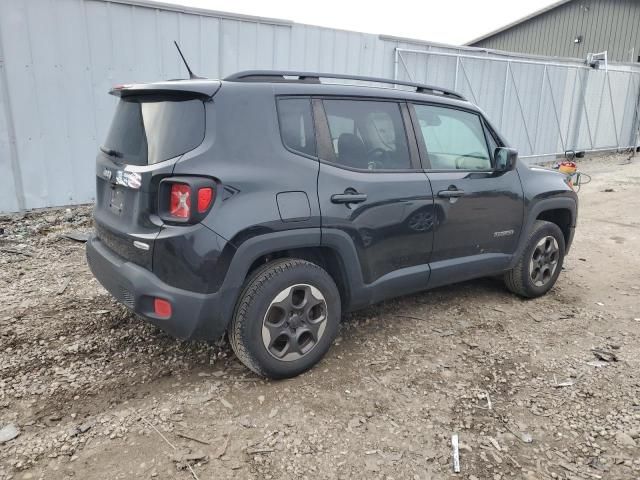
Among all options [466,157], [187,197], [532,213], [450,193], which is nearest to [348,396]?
[187,197]

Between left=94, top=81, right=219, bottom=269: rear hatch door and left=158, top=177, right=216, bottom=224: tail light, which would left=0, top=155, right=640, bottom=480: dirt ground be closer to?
left=94, top=81, right=219, bottom=269: rear hatch door

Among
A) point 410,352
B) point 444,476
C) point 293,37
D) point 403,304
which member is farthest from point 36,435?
point 293,37

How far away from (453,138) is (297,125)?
1.48 meters

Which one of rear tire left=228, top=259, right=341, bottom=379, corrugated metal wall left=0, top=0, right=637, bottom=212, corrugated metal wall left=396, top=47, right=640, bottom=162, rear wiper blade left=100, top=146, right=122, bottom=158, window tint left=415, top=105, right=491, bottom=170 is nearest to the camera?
rear tire left=228, top=259, right=341, bottom=379

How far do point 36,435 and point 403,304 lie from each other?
282 cm

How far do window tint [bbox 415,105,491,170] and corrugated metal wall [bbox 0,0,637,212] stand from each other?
506 centimetres

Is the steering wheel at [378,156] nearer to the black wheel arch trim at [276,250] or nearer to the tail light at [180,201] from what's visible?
the black wheel arch trim at [276,250]

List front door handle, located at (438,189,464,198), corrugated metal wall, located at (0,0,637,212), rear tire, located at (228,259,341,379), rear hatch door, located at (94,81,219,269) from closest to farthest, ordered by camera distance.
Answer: rear hatch door, located at (94,81,219,269)
rear tire, located at (228,259,341,379)
front door handle, located at (438,189,464,198)
corrugated metal wall, located at (0,0,637,212)

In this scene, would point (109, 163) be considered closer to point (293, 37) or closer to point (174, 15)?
point (174, 15)

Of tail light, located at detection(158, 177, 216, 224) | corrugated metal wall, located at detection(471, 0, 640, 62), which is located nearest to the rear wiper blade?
tail light, located at detection(158, 177, 216, 224)

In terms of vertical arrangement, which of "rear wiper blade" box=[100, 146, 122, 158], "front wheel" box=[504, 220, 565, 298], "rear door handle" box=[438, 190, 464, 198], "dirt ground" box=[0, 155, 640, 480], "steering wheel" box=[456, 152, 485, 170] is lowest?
"dirt ground" box=[0, 155, 640, 480]

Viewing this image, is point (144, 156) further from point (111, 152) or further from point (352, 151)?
point (352, 151)

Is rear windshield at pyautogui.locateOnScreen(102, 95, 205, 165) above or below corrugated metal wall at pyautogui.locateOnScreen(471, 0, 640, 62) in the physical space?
below

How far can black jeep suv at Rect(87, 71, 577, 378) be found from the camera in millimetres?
2627
